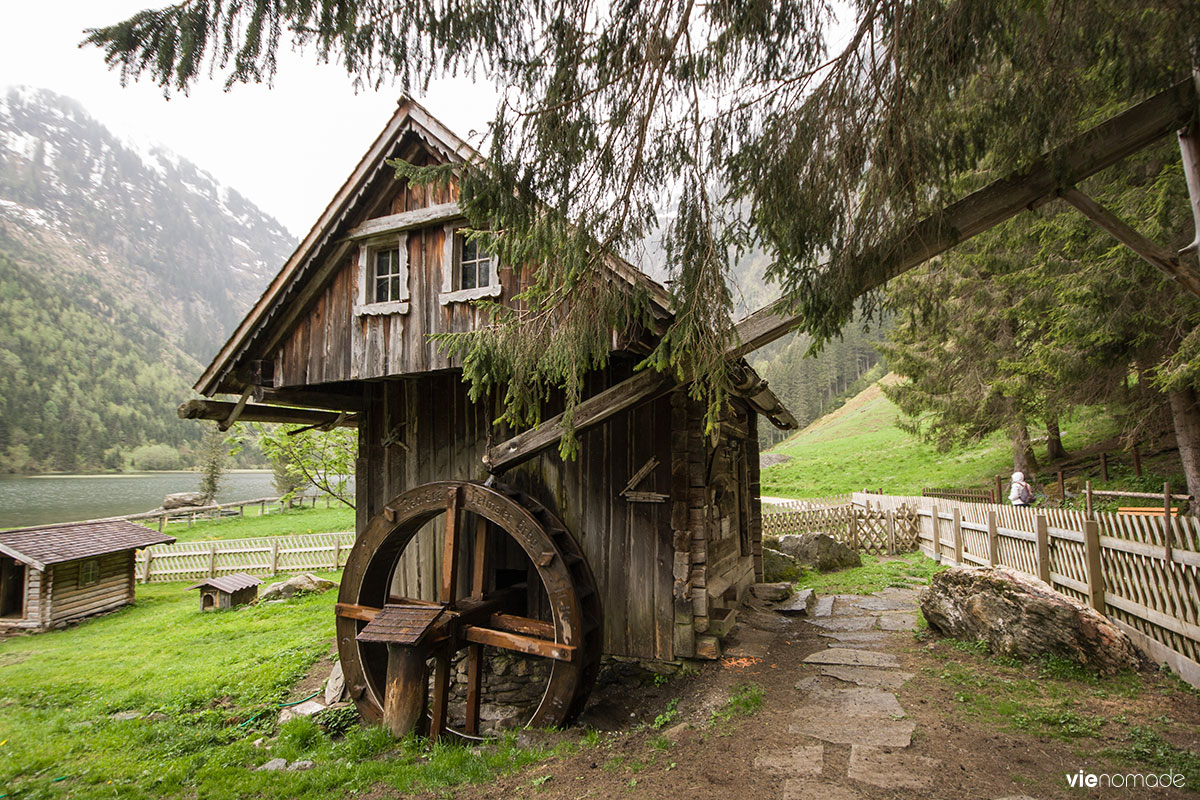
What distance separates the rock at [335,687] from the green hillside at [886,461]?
20138 millimetres

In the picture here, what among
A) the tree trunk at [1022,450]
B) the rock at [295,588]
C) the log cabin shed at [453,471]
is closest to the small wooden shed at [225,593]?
the rock at [295,588]

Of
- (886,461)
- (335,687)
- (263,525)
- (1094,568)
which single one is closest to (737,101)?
(1094,568)

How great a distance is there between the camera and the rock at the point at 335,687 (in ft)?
24.3

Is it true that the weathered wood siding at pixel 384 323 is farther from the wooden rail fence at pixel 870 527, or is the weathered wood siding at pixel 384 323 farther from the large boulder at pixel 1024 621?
the wooden rail fence at pixel 870 527

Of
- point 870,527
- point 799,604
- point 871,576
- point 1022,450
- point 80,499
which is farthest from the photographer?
point 80,499

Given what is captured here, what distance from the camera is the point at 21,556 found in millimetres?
13078

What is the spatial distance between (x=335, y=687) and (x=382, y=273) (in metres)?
5.32

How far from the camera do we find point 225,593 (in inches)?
550

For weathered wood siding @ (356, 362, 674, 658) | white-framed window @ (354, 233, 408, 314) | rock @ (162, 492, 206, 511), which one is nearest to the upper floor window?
white-framed window @ (354, 233, 408, 314)

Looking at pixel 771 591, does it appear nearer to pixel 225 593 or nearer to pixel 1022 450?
pixel 225 593

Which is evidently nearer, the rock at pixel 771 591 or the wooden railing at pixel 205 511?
the rock at pixel 771 591

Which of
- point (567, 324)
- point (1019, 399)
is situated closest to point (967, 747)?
point (567, 324)

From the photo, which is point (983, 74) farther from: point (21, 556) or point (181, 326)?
point (181, 326)

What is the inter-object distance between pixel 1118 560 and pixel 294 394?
9.42 m
